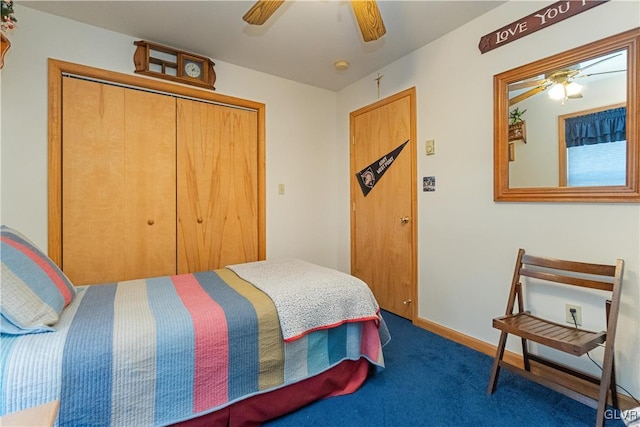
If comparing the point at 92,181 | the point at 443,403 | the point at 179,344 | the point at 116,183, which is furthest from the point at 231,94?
the point at 443,403

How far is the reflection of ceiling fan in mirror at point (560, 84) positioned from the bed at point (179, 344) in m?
1.64

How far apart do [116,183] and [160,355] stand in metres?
1.72

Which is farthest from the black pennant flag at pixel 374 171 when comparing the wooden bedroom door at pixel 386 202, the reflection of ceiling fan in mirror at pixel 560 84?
the reflection of ceiling fan in mirror at pixel 560 84

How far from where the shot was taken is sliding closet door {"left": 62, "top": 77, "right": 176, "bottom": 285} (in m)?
2.21

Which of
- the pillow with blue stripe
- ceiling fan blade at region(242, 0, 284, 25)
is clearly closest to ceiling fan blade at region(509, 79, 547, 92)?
ceiling fan blade at region(242, 0, 284, 25)

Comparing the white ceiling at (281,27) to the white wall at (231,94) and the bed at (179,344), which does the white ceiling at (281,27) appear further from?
the bed at (179,344)

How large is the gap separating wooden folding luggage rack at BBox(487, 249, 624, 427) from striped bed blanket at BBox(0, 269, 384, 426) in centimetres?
79

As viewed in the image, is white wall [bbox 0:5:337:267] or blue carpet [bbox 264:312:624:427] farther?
white wall [bbox 0:5:337:267]

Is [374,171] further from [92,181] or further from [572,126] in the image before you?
[92,181]

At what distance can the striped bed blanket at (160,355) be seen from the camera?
103cm

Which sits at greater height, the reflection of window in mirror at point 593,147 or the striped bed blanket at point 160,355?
the reflection of window in mirror at point 593,147

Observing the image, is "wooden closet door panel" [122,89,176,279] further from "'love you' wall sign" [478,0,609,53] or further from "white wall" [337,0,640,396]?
"'love you' wall sign" [478,0,609,53]

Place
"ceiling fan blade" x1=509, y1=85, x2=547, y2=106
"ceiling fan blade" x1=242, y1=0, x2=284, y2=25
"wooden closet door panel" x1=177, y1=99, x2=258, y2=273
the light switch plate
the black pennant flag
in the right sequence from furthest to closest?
1. the black pennant flag
2. "wooden closet door panel" x1=177, y1=99, x2=258, y2=273
3. the light switch plate
4. "ceiling fan blade" x1=509, y1=85, x2=547, y2=106
5. "ceiling fan blade" x1=242, y1=0, x2=284, y2=25

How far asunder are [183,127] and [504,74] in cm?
252
